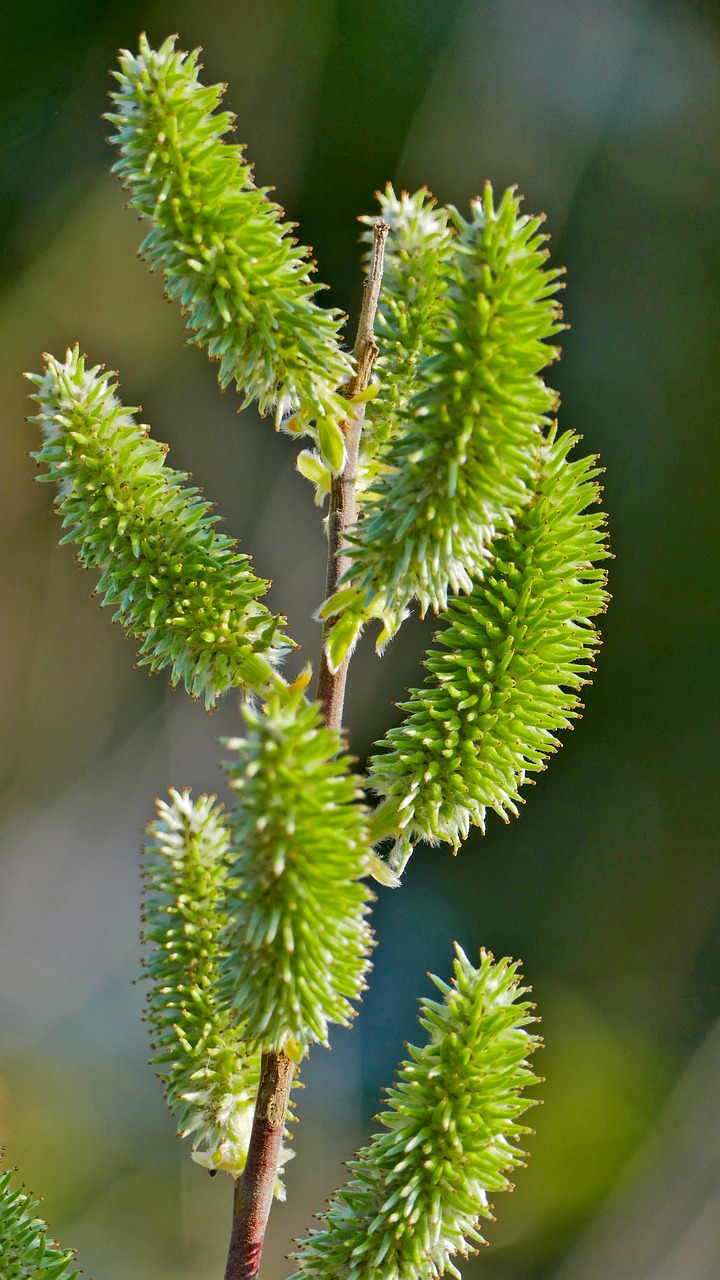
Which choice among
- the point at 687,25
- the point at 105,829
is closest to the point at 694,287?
the point at 687,25

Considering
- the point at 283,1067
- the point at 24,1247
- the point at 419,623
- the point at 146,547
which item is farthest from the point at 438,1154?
the point at 419,623

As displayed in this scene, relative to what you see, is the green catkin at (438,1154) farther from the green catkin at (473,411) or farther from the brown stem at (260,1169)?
the green catkin at (473,411)

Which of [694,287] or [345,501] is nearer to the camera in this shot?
[345,501]

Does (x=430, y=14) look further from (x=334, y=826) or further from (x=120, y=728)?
(x=334, y=826)

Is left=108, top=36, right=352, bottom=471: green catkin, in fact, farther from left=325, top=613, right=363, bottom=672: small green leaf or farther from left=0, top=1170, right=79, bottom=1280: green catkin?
left=0, top=1170, right=79, bottom=1280: green catkin

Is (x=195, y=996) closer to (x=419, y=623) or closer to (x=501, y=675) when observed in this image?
(x=501, y=675)

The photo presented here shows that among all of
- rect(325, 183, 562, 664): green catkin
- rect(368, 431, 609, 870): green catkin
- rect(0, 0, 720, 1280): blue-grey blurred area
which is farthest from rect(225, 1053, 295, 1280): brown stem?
rect(0, 0, 720, 1280): blue-grey blurred area
